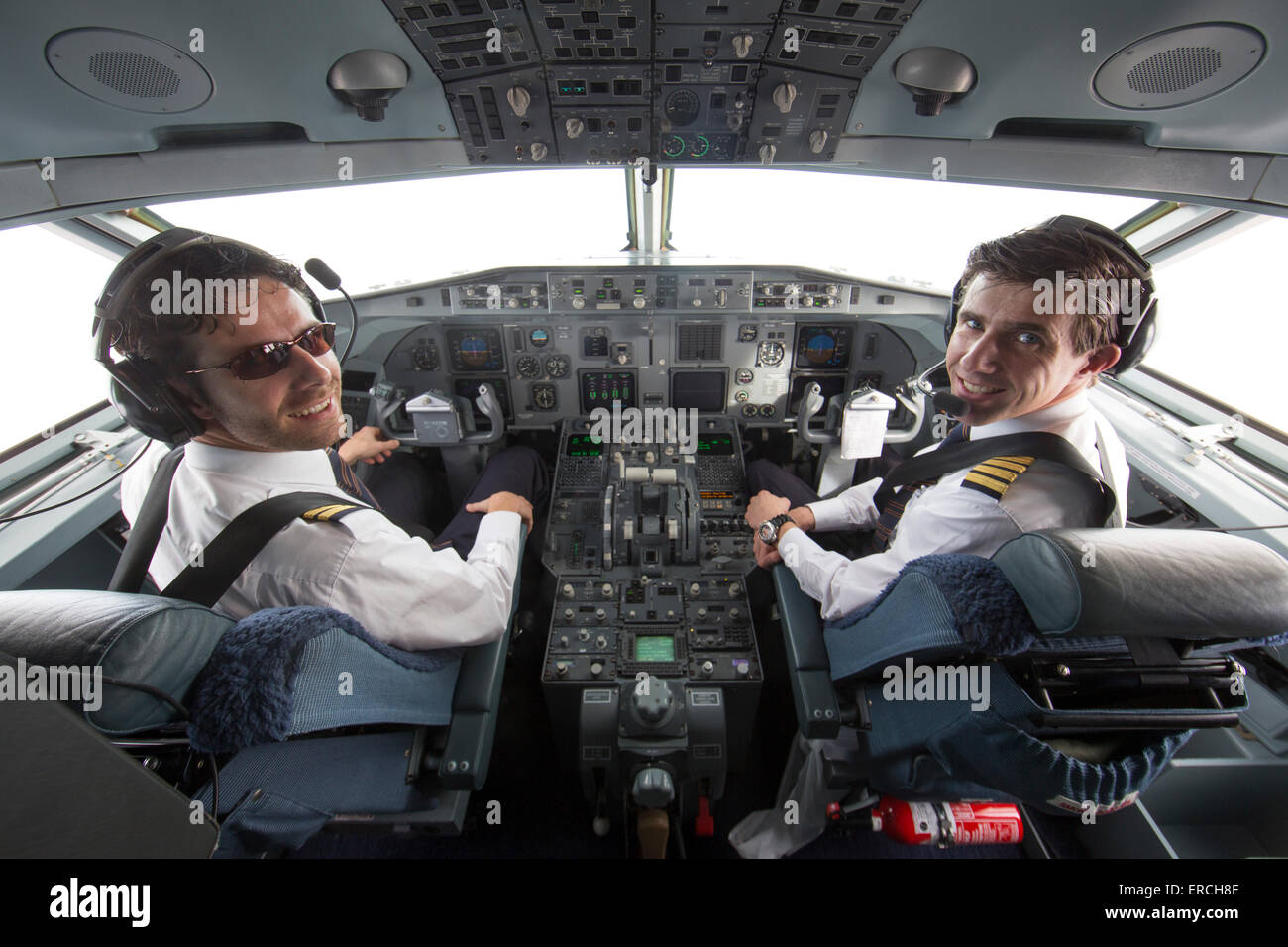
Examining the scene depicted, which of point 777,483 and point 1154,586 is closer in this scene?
point 1154,586

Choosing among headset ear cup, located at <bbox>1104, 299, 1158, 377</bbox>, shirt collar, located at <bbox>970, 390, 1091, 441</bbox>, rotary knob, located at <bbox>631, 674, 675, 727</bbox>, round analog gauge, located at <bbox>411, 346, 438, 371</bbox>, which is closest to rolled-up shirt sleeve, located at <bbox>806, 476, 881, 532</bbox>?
shirt collar, located at <bbox>970, 390, 1091, 441</bbox>

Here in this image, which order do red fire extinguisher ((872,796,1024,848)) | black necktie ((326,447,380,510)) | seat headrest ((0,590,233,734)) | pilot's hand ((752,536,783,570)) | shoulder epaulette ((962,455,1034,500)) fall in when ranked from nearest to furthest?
seat headrest ((0,590,233,734)) → shoulder epaulette ((962,455,1034,500)) → red fire extinguisher ((872,796,1024,848)) → black necktie ((326,447,380,510)) → pilot's hand ((752,536,783,570))

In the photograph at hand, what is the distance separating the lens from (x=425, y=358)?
117 inches

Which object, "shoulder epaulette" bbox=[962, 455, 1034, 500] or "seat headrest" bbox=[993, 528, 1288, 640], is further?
"shoulder epaulette" bbox=[962, 455, 1034, 500]

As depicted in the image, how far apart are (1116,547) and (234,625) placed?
1557 mm

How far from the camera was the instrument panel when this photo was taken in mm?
2617

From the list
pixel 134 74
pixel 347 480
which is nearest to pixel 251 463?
pixel 347 480

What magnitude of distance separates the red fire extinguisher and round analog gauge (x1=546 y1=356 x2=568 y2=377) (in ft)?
8.52

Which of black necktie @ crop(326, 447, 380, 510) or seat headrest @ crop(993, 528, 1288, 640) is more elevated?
black necktie @ crop(326, 447, 380, 510)

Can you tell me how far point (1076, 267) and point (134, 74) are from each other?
93.1 inches

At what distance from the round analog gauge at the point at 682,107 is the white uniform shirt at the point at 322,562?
145 cm

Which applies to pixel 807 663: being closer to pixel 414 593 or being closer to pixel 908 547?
pixel 908 547

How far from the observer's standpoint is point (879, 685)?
1266 millimetres

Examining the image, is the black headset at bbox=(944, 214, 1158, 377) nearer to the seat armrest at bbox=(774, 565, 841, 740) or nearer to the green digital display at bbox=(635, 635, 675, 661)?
the seat armrest at bbox=(774, 565, 841, 740)
